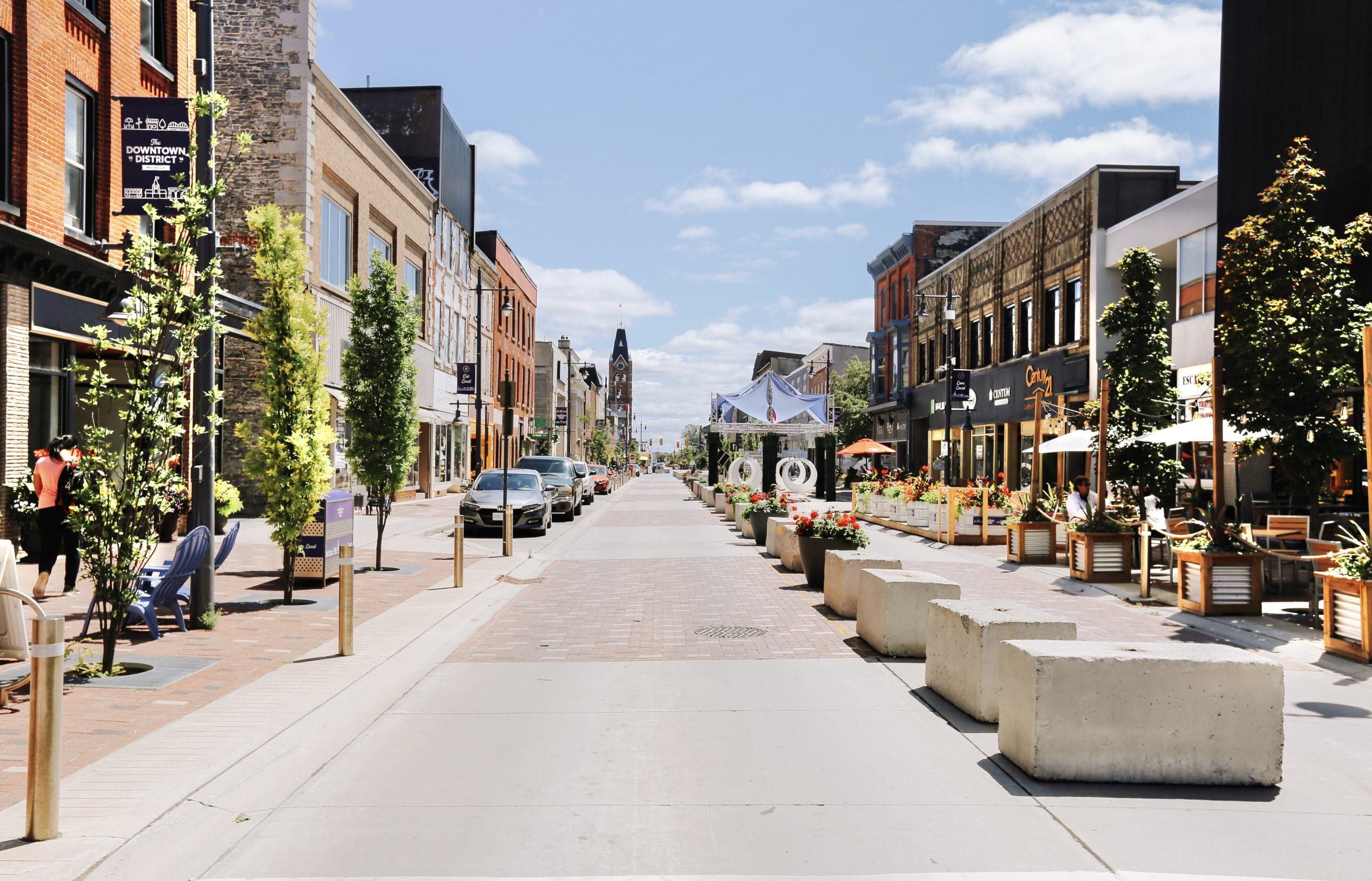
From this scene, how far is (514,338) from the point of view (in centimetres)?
6481

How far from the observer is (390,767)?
5887 mm

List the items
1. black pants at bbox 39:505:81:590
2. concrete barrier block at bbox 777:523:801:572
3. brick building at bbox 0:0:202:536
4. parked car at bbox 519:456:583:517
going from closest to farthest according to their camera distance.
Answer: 1. black pants at bbox 39:505:81:590
2. brick building at bbox 0:0:202:536
3. concrete barrier block at bbox 777:523:801:572
4. parked car at bbox 519:456:583:517

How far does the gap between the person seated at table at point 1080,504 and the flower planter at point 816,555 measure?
4.95 m

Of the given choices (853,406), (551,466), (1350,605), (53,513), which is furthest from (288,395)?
(853,406)

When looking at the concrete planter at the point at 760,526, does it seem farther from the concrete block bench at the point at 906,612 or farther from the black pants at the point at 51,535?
the black pants at the point at 51,535

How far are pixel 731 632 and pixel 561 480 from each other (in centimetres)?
2194

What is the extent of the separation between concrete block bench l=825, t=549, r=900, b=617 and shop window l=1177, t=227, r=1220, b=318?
16.9 metres

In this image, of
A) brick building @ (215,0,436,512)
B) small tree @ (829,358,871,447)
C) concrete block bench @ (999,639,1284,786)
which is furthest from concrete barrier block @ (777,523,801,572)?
small tree @ (829,358,871,447)

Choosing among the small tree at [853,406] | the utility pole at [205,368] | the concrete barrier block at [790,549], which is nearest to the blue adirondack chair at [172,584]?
the utility pole at [205,368]

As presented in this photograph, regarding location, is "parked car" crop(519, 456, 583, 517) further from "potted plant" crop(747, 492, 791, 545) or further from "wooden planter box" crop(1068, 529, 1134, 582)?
"wooden planter box" crop(1068, 529, 1134, 582)

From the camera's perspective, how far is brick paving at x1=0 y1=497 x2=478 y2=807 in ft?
20.1

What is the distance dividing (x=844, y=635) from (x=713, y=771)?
4770 millimetres

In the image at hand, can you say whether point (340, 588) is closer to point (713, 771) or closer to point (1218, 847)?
point (713, 771)

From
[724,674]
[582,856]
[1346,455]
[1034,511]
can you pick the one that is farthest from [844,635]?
[1034,511]
